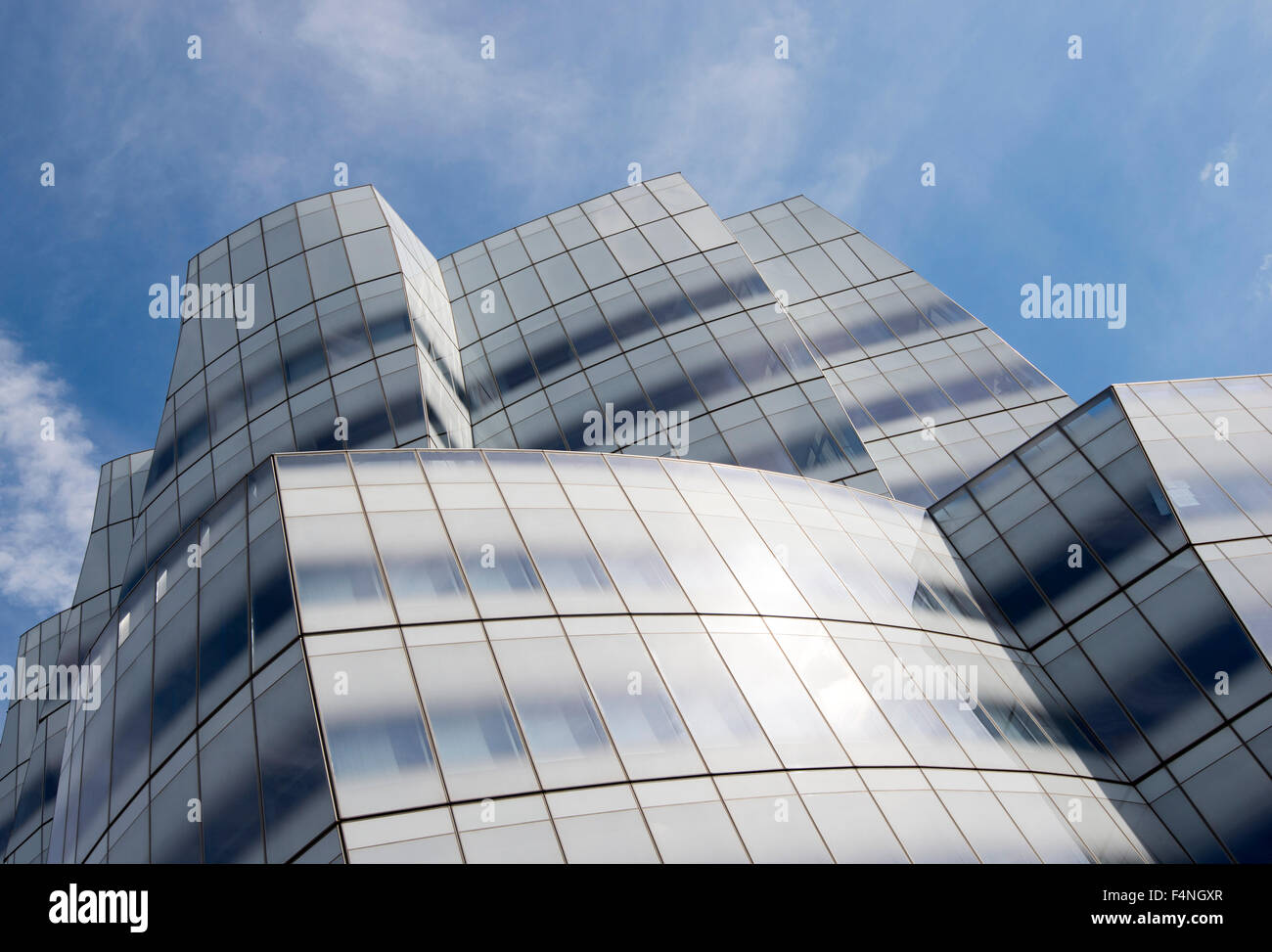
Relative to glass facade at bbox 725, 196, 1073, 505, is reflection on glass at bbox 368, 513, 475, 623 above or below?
below

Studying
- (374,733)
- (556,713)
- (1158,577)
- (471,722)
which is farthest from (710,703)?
(1158,577)

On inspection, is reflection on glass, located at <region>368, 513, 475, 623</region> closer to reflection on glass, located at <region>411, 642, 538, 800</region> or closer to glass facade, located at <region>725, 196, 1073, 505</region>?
reflection on glass, located at <region>411, 642, 538, 800</region>

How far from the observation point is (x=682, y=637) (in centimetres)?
1805

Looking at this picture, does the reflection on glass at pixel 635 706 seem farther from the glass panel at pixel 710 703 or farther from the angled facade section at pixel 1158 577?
the angled facade section at pixel 1158 577

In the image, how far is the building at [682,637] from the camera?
14805mm

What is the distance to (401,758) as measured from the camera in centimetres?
1441

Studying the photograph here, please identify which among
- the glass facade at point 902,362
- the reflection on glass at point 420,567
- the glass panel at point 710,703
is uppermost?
the glass facade at point 902,362

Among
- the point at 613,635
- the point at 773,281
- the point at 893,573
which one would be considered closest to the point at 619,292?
the point at 773,281

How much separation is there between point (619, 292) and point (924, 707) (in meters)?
24.0

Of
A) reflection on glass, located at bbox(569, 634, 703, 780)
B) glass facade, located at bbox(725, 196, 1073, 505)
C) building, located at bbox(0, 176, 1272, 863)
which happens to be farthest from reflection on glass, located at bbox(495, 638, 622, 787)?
glass facade, located at bbox(725, 196, 1073, 505)

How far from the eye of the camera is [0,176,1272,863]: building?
14805 millimetres

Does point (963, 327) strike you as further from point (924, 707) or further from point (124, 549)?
point (124, 549)

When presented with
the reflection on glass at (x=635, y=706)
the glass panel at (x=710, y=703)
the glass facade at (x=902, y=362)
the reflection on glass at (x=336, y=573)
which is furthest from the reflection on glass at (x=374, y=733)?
the glass facade at (x=902, y=362)
